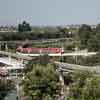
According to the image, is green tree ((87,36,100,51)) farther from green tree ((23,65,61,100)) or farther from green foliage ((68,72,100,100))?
green foliage ((68,72,100,100))

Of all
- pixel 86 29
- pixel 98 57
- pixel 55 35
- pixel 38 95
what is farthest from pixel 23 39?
pixel 38 95

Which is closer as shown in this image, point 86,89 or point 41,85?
point 86,89

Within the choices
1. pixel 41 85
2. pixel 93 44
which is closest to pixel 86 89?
pixel 41 85

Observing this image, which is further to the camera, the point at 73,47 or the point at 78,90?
the point at 73,47

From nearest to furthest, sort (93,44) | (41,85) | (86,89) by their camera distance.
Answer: (86,89) < (41,85) < (93,44)

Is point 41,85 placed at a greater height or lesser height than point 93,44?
greater

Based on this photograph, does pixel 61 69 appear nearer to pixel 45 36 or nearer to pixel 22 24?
pixel 45 36

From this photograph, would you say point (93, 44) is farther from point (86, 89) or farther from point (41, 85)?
point (86, 89)

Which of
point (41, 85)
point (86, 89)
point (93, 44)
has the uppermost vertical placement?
point (86, 89)

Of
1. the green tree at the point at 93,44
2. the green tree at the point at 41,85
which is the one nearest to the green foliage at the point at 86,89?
the green tree at the point at 41,85
